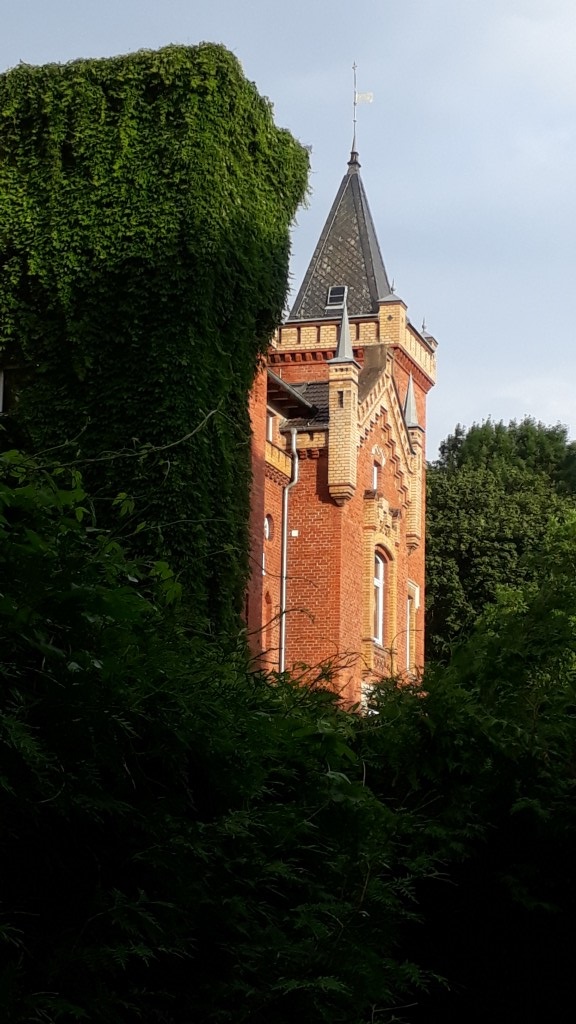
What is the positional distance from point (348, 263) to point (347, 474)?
447 inches

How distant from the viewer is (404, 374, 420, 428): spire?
1671 inches

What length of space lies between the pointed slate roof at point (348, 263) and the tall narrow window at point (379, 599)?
7711mm

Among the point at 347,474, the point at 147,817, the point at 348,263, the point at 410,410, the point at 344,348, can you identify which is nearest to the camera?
the point at 147,817

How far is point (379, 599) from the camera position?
38.8 meters

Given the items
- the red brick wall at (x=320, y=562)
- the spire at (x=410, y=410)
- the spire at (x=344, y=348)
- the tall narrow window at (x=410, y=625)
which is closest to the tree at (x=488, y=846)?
the red brick wall at (x=320, y=562)

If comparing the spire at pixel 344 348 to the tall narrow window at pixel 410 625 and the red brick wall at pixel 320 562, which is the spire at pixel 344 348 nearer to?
the red brick wall at pixel 320 562

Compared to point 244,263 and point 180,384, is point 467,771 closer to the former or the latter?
point 180,384

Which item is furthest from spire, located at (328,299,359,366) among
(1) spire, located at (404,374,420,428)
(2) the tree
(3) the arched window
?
(2) the tree

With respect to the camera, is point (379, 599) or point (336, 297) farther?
A: point (336, 297)

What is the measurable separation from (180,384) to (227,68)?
4.88 m

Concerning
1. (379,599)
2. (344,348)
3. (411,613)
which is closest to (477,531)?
(411,613)

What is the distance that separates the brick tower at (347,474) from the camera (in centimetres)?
A: 3572

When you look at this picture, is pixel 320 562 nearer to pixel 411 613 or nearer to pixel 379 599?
pixel 379 599

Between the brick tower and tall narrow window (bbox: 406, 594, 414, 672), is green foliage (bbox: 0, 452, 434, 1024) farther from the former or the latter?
tall narrow window (bbox: 406, 594, 414, 672)
